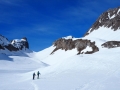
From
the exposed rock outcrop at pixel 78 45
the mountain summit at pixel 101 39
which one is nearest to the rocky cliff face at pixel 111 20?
the mountain summit at pixel 101 39

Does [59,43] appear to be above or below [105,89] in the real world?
above

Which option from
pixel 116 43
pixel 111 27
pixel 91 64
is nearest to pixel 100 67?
pixel 91 64

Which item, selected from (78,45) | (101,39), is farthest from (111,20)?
(101,39)

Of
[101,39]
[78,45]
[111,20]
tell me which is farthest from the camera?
[111,20]

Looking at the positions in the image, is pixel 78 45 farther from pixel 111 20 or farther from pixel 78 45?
pixel 111 20

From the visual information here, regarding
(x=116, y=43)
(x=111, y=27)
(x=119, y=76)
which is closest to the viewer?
(x=119, y=76)

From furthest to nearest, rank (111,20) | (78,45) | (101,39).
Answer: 1. (111,20)
2. (78,45)
3. (101,39)

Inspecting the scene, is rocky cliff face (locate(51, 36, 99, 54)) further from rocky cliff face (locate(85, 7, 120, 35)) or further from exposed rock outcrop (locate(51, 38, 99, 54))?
rocky cliff face (locate(85, 7, 120, 35))

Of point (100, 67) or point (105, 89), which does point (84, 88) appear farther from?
point (100, 67)

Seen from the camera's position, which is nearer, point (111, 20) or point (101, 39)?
point (101, 39)

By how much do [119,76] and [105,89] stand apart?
991cm

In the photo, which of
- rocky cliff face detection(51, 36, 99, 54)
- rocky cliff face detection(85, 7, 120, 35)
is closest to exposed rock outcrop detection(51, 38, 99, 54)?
rocky cliff face detection(51, 36, 99, 54)

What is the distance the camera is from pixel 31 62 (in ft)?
306

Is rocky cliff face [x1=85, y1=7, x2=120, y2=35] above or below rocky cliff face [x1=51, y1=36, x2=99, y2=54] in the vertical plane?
above
